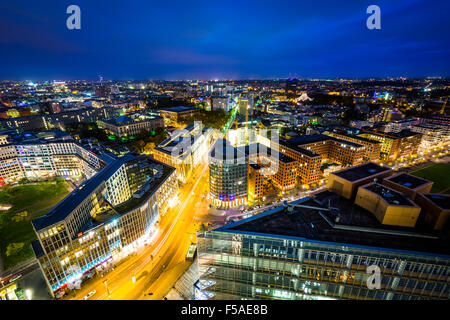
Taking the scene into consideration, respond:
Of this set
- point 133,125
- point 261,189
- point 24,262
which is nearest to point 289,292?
point 261,189

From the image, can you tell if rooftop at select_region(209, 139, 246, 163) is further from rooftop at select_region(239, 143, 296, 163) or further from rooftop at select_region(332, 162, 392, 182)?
rooftop at select_region(332, 162, 392, 182)

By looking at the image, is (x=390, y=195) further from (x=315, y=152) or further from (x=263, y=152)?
(x=315, y=152)

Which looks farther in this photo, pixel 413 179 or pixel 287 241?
pixel 413 179

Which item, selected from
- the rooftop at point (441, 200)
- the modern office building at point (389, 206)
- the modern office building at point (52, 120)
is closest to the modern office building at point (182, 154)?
the modern office building at point (389, 206)

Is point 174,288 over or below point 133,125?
below

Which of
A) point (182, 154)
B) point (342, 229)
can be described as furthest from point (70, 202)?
point (342, 229)

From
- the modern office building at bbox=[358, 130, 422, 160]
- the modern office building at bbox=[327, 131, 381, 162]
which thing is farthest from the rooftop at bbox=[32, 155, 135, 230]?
the modern office building at bbox=[358, 130, 422, 160]

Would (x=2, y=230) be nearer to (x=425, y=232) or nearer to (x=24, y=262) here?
(x=24, y=262)
